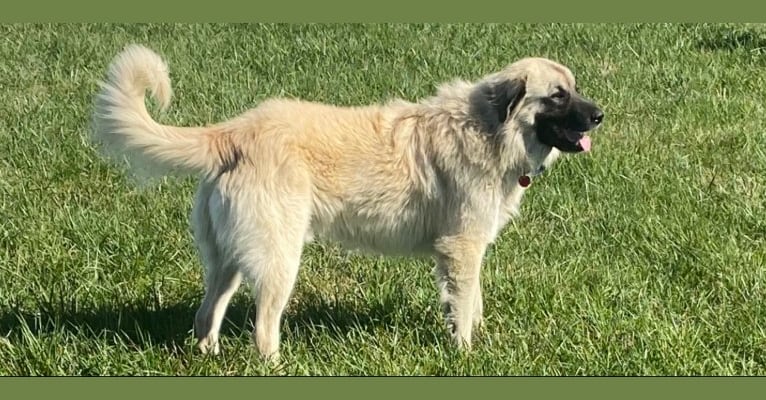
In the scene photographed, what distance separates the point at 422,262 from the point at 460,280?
1020mm

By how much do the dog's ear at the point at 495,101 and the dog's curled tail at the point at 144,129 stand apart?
1356 mm

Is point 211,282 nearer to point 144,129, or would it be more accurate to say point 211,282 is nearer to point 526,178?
point 144,129

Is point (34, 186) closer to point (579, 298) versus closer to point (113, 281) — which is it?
point (113, 281)

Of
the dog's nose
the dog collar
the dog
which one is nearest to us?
the dog

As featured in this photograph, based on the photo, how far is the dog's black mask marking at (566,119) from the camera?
4836mm

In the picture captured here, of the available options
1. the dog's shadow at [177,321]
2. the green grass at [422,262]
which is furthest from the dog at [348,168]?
the green grass at [422,262]

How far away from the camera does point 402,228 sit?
16.2ft

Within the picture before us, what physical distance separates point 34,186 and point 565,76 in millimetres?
4079

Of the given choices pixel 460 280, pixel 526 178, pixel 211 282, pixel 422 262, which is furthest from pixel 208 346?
pixel 526 178

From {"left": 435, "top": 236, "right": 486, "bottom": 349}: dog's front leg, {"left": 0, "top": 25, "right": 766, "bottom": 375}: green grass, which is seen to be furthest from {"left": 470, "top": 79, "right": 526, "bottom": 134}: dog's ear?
{"left": 0, "top": 25, "right": 766, "bottom": 375}: green grass

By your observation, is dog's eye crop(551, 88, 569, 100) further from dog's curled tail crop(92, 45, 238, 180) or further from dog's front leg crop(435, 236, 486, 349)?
dog's curled tail crop(92, 45, 238, 180)

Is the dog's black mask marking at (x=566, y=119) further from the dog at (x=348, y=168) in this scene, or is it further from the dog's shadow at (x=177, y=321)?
the dog's shadow at (x=177, y=321)

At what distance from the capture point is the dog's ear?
4863 millimetres

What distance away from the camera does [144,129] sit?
452 cm
